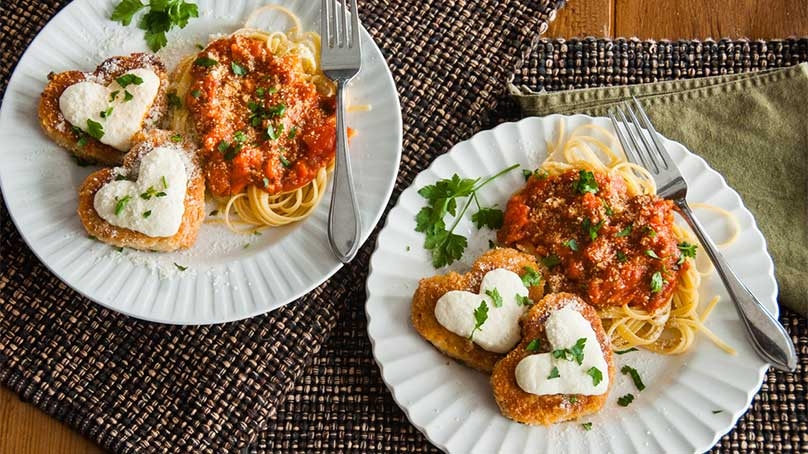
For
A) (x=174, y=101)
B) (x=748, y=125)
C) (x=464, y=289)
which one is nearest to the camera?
(x=464, y=289)

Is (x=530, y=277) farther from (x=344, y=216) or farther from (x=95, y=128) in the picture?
(x=95, y=128)

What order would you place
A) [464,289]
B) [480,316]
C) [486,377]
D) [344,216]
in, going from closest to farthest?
[480,316] → [464,289] → [486,377] → [344,216]

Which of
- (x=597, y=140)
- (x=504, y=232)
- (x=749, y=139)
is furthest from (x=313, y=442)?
(x=749, y=139)

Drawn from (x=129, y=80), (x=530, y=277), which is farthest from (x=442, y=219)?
(x=129, y=80)

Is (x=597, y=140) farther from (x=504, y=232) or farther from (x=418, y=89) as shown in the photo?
(x=418, y=89)

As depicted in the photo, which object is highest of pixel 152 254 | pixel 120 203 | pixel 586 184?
pixel 586 184

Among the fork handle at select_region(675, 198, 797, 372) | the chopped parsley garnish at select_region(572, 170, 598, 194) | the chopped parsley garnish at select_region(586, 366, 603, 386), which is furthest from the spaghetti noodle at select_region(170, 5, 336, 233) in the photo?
the fork handle at select_region(675, 198, 797, 372)
